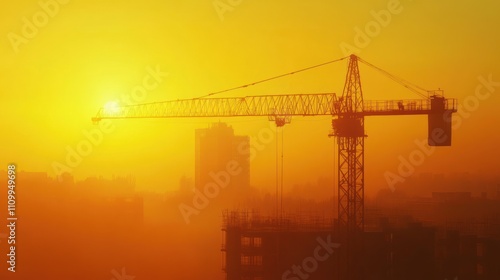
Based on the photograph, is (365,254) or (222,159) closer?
(365,254)

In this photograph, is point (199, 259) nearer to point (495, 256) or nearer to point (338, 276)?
point (338, 276)

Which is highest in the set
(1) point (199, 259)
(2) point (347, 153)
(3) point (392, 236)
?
(2) point (347, 153)

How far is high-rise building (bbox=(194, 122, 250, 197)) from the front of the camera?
1843 inches

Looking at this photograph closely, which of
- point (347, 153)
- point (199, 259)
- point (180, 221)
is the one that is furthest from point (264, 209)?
point (347, 153)

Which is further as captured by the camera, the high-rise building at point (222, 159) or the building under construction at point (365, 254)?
the high-rise building at point (222, 159)

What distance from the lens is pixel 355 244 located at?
80.9ft

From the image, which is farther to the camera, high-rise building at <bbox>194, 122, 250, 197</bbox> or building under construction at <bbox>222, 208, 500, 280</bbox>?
high-rise building at <bbox>194, 122, 250, 197</bbox>

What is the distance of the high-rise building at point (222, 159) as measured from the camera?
46812 mm

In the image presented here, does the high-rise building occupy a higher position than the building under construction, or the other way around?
the high-rise building

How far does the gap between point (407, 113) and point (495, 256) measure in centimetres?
560

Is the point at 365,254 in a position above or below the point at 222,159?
below

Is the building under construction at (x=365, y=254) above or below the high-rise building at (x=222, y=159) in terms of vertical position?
below

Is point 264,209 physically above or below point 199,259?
above

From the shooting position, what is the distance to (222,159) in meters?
49.3
